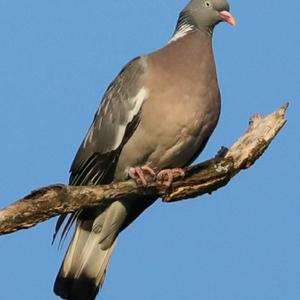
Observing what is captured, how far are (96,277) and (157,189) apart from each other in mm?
1116

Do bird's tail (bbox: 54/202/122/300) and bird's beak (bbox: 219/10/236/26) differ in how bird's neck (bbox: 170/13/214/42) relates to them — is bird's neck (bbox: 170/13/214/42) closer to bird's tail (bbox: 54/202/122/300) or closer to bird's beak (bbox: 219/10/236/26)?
bird's beak (bbox: 219/10/236/26)

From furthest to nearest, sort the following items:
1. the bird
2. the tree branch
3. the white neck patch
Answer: the white neck patch < the bird < the tree branch

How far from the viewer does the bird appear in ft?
18.9

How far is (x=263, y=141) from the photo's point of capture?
5.52m

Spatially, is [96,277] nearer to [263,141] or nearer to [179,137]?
[179,137]

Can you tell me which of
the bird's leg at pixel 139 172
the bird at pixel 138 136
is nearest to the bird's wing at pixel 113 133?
the bird at pixel 138 136

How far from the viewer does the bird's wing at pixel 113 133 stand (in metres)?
5.82

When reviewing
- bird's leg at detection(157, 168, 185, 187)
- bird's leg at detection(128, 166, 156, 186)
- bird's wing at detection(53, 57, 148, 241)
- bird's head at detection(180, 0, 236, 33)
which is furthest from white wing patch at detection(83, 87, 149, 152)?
bird's head at detection(180, 0, 236, 33)

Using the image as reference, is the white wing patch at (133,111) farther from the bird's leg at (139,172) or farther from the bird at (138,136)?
the bird's leg at (139,172)

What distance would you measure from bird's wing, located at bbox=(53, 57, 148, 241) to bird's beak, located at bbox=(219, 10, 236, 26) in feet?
2.61

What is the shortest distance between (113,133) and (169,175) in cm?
59

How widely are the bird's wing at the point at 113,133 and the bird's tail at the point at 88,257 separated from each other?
40cm

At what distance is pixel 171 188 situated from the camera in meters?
5.44

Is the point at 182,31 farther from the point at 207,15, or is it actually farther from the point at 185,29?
the point at 207,15
